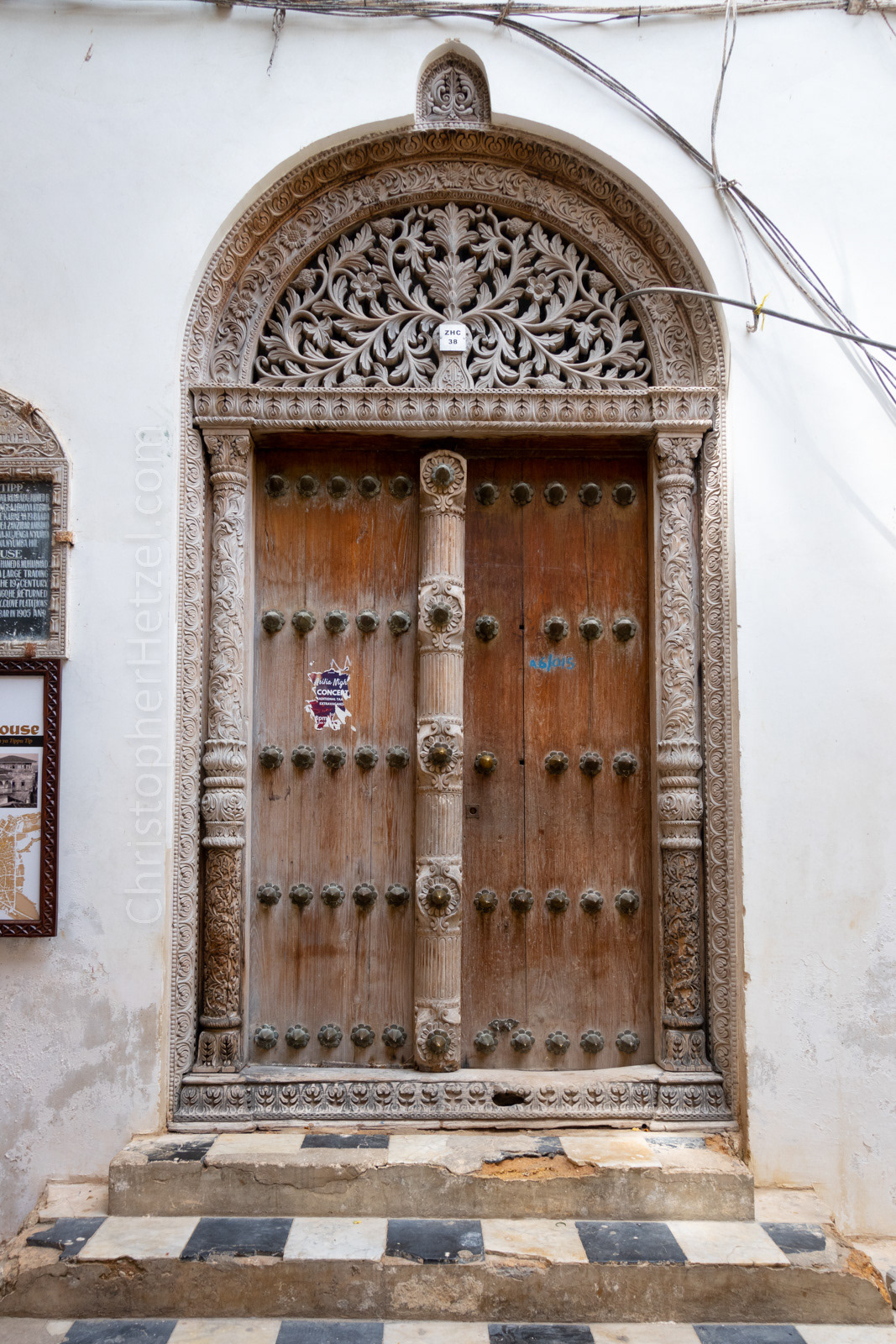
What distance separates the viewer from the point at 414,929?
3084 millimetres

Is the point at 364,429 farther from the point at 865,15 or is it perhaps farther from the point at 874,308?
the point at 865,15

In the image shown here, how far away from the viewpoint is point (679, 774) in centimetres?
298

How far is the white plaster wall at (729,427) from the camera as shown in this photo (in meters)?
2.78

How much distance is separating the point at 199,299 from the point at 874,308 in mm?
2137

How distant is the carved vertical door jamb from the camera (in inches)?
116

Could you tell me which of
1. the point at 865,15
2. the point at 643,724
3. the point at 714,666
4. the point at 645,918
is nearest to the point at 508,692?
the point at 643,724

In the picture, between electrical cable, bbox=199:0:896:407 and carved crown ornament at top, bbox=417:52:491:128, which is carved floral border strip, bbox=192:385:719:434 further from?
carved crown ornament at top, bbox=417:52:491:128

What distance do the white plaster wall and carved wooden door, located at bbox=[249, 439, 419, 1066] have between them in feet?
1.28

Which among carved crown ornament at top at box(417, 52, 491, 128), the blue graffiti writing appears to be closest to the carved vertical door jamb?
the blue graffiti writing

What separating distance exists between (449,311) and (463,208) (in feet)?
1.26

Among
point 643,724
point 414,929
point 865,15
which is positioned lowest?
point 414,929

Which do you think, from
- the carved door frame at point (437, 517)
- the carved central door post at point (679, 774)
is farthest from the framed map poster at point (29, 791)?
the carved central door post at point (679, 774)

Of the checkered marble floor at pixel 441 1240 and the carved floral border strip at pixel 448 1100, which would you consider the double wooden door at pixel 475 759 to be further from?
the checkered marble floor at pixel 441 1240

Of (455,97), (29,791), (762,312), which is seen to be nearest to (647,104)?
(455,97)
